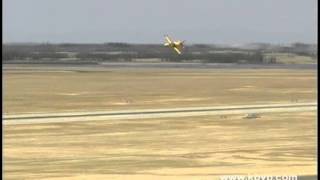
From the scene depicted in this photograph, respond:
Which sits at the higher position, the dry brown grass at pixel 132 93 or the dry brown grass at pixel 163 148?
the dry brown grass at pixel 163 148

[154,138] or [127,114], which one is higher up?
[154,138]

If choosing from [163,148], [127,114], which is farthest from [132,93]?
[163,148]

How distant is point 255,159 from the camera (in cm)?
1545

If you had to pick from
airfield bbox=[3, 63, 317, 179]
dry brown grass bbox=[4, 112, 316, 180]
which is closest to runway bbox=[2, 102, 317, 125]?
airfield bbox=[3, 63, 317, 179]

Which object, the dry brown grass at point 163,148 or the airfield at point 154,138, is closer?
the dry brown grass at point 163,148

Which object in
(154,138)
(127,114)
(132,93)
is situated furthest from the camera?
(132,93)

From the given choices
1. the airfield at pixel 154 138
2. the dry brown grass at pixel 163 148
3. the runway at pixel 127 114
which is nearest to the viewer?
the dry brown grass at pixel 163 148

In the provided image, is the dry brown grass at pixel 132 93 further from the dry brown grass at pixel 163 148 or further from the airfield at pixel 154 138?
the dry brown grass at pixel 163 148

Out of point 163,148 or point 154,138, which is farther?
point 154,138

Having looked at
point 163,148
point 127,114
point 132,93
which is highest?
point 163,148

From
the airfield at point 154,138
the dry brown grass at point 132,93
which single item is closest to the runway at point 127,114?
the airfield at point 154,138

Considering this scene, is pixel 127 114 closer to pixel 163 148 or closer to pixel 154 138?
pixel 154 138

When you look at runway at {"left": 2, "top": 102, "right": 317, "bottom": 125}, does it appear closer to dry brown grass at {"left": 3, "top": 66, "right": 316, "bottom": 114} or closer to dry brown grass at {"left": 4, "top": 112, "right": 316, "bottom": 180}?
dry brown grass at {"left": 4, "top": 112, "right": 316, "bottom": 180}

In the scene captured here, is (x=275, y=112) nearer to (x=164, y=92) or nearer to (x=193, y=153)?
(x=193, y=153)
